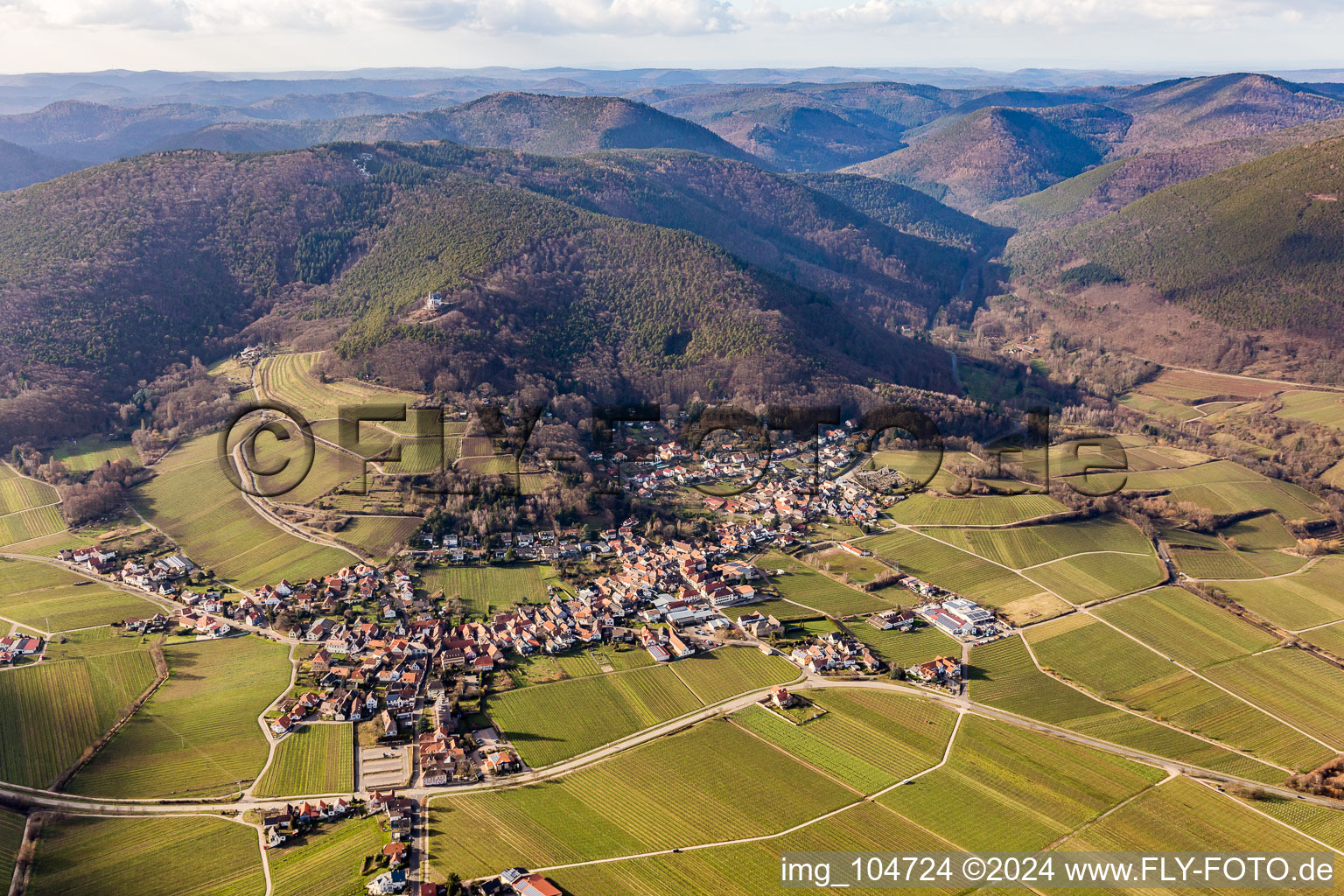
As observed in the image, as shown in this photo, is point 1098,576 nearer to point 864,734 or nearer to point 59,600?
point 864,734

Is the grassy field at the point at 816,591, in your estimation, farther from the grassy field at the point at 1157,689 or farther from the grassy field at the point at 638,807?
the grassy field at the point at 638,807

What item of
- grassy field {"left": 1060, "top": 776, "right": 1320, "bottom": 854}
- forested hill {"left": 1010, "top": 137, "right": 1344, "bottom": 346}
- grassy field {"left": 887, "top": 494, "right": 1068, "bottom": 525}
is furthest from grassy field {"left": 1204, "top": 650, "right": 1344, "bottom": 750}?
forested hill {"left": 1010, "top": 137, "right": 1344, "bottom": 346}

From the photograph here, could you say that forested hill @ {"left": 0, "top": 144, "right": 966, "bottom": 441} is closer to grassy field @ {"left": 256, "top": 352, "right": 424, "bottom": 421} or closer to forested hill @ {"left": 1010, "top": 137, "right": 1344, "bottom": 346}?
grassy field @ {"left": 256, "top": 352, "right": 424, "bottom": 421}

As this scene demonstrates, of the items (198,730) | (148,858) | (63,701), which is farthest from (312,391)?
(148,858)

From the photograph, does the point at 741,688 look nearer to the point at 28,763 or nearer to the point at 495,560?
the point at 495,560

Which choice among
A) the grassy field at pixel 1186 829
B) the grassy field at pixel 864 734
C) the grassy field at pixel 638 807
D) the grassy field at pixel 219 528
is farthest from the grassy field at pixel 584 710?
the grassy field at pixel 219 528
